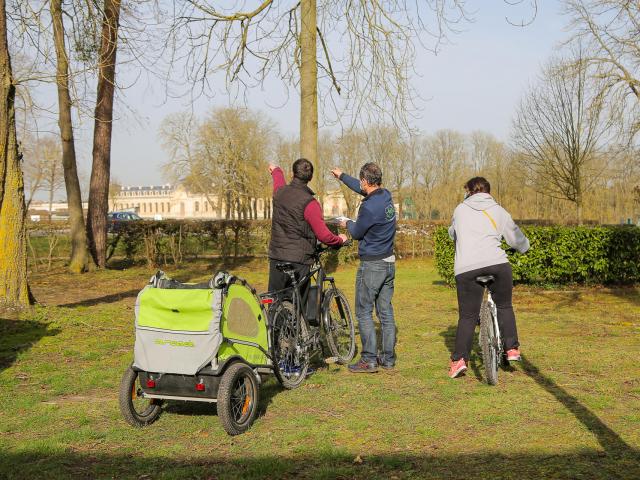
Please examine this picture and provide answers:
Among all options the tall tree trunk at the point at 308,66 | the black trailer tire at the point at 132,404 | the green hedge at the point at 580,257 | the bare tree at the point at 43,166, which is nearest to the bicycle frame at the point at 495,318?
the black trailer tire at the point at 132,404

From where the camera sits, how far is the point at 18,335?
342 inches

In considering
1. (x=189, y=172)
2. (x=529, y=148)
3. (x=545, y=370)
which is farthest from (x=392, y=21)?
(x=189, y=172)

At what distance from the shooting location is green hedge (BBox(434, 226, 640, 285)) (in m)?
13.4

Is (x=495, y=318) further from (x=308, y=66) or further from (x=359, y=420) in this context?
(x=308, y=66)

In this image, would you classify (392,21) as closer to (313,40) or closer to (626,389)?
(313,40)

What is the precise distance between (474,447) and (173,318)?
224 centimetres

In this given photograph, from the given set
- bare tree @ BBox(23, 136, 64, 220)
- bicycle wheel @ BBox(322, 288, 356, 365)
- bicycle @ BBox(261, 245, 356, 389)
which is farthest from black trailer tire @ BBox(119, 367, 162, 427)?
bare tree @ BBox(23, 136, 64, 220)

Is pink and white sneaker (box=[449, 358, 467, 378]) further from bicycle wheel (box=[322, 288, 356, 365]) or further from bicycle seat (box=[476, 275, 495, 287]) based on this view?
bicycle wheel (box=[322, 288, 356, 365])

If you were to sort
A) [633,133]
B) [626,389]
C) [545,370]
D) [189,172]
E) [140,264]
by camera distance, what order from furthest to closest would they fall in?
[189,172]
[633,133]
[140,264]
[545,370]
[626,389]

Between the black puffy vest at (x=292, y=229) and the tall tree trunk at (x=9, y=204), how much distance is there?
463cm

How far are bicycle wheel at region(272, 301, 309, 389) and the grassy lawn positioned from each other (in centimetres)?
14

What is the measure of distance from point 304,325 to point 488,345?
1.67 metres

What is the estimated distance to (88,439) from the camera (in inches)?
189

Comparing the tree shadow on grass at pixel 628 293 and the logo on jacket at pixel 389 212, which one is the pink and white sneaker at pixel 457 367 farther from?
the tree shadow on grass at pixel 628 293
